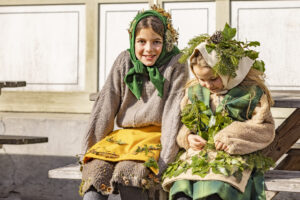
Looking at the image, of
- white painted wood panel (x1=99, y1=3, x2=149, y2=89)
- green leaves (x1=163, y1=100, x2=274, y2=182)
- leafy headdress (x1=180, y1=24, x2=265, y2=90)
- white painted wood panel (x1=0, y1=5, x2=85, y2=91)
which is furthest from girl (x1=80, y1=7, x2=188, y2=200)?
white painted wood panel (x1=0, y1=5, x2=85, y2=91)

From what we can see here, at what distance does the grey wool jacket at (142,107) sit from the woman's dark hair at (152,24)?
209 millimetres

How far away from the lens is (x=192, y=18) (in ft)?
20.2

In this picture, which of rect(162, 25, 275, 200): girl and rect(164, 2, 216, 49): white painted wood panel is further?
rect(164, 2, 216, 49): white painted wood panel

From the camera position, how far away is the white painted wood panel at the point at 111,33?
6.35 metres

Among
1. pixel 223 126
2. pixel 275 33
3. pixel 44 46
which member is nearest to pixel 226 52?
pixel 223 126

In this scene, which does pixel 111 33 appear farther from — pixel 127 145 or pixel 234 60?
pixel 234 60

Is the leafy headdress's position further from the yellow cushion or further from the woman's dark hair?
the yellow cushion

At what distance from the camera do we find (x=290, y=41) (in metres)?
5.95

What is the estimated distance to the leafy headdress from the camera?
3682 millimetres

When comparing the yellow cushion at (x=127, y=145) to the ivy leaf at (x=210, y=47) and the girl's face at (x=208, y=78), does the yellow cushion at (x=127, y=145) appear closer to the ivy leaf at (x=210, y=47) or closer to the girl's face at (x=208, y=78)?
the girl's face at (x=208, y=78)

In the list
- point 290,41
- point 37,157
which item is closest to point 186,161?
point 290,41

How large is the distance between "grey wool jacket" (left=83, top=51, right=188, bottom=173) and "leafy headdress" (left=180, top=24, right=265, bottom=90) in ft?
1.04

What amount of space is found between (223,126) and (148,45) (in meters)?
0.77

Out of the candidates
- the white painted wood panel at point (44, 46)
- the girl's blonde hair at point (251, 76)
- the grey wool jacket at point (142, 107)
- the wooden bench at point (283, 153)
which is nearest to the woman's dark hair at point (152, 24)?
the grey wool jacket at point (142, 107)
